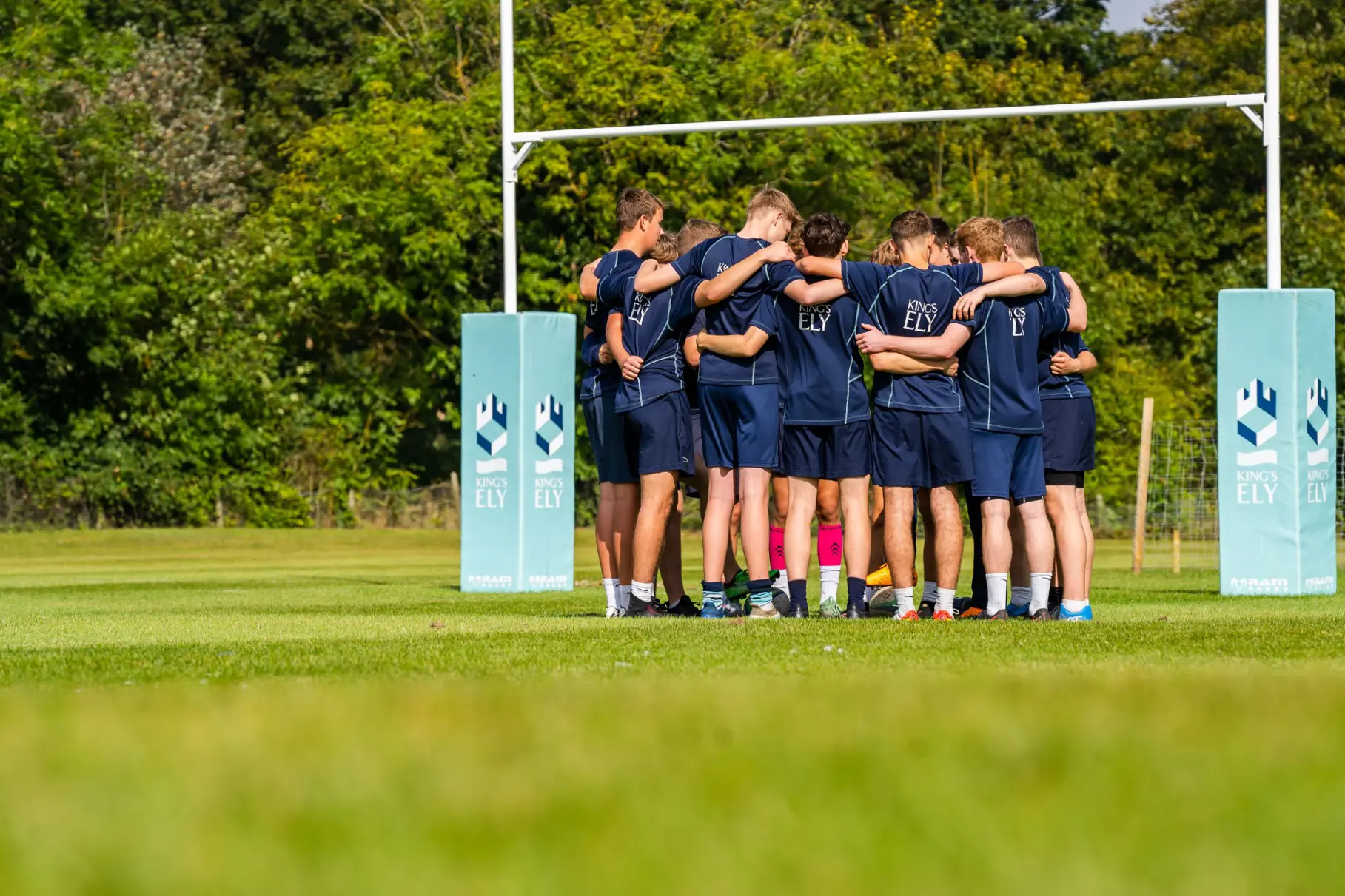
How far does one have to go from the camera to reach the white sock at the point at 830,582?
10680 millimetres

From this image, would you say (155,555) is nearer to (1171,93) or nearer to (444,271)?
(444,271)

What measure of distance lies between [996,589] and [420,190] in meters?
25.7

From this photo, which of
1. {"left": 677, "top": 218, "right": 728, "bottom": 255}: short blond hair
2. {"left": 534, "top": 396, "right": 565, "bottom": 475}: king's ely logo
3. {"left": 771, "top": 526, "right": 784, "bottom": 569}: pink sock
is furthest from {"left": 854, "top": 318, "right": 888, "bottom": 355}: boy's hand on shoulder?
{"left": 534, "top": 396, "right": 565, "bottom": 475}: king's ely logo

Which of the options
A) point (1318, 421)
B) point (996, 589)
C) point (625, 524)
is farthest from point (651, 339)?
point (1318, 421)

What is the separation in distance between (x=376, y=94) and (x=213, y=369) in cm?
630

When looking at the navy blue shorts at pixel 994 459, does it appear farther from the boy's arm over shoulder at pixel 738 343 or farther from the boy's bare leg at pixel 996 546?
the boy's arm over shoulder at pixel 738 343

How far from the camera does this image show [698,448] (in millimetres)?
11234

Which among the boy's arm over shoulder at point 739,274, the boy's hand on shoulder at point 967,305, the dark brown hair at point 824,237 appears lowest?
the boy's hand on shoulder at point 967,305

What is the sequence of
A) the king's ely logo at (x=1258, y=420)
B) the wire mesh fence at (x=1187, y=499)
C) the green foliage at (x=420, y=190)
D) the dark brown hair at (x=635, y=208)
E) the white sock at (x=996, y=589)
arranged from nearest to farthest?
1. the white sock at (x=996, y=589)
2. the dark brown hair at (x=635, y=208)
3. the king's ely logo at (x=1258, y=420)
4. the wire mesh fence at (x=1187, y=499)
5. the green foliage at (x=420, y=190)

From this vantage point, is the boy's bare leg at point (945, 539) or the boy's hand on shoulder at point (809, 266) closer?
the boy's hand on shoulder at point (809, 266)

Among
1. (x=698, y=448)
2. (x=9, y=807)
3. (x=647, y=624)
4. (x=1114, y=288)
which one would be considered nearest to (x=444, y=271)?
(x=1114, y=288)

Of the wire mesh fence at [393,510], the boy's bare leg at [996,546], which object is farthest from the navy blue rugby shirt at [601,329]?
the wire mesh fence at [393,510]

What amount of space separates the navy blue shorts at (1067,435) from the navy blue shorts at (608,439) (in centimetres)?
234

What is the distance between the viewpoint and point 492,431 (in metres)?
15.2
